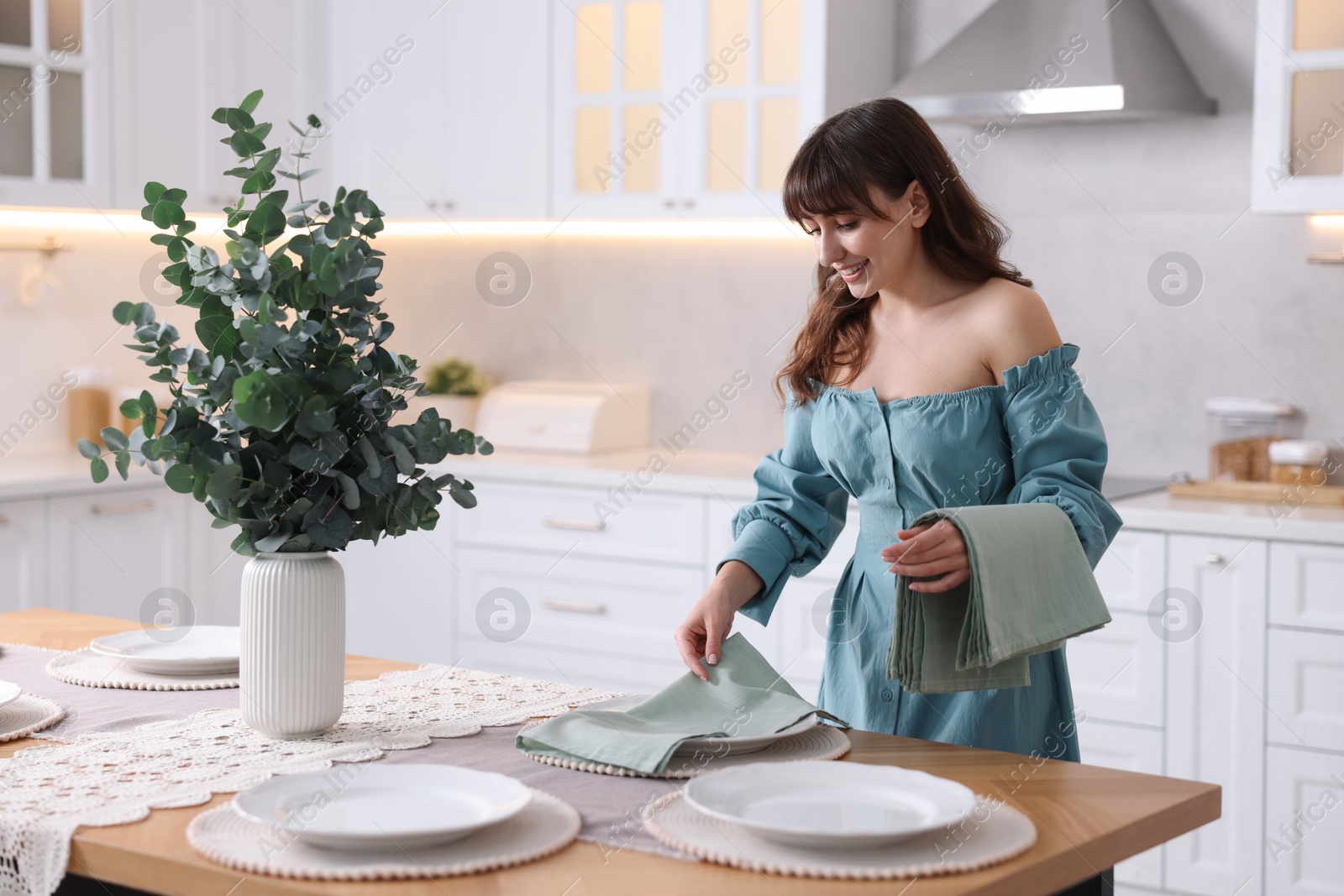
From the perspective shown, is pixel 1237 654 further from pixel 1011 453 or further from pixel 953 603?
pixel 953 603

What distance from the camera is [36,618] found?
6.61 feet

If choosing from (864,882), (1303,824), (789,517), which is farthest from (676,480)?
(864,882)

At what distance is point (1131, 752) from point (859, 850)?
6.35 ft

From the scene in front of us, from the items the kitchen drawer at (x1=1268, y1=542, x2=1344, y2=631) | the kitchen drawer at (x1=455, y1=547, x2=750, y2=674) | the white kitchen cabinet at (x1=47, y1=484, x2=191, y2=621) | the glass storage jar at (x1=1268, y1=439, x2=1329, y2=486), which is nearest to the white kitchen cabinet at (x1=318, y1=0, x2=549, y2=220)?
the kitchen drawer at (x1=455, y1=547, x2=750, y2=674)

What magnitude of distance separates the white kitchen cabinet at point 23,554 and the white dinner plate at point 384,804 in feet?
7.81

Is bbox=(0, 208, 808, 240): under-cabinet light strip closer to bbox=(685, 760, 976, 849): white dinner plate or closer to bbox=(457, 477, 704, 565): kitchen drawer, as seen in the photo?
bbox=(457, 477, 704, 565): kitchen drawer

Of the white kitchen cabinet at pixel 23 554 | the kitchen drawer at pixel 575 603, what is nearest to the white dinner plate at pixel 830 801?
the kitchen drawer at pixel 575 603

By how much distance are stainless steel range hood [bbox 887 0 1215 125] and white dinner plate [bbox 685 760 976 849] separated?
7.11 ft

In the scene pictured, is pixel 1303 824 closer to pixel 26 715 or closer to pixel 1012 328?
pixel 1012 328

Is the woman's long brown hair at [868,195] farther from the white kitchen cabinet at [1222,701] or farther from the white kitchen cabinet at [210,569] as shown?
the white kitchen cabinet at [210,569]

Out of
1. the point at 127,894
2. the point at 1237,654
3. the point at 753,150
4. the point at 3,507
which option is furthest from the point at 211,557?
the point at 127,894

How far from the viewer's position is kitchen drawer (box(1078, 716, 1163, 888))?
279 centimetres

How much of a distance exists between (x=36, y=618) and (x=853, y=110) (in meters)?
A: 1.30

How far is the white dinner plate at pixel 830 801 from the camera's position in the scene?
103cm
